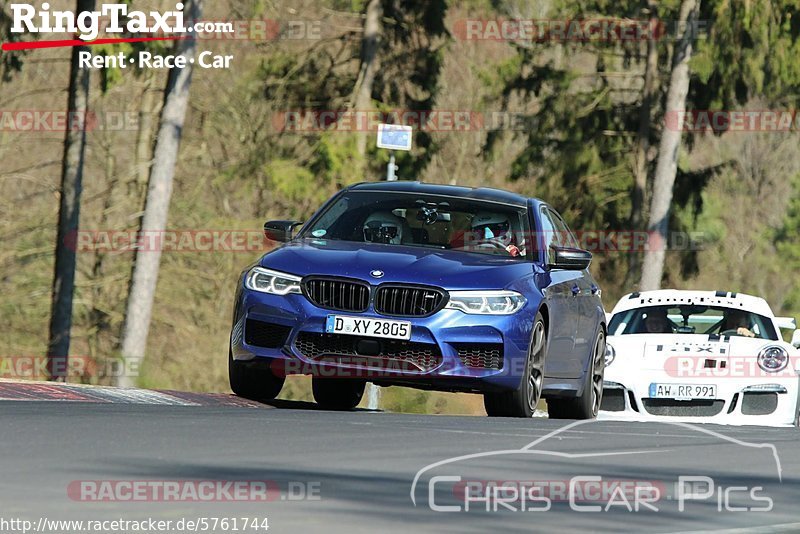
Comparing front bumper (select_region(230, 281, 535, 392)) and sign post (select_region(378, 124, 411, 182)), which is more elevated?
sign post (select_region(378, 124, 411, 182))

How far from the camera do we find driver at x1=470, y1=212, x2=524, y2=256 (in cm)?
1305

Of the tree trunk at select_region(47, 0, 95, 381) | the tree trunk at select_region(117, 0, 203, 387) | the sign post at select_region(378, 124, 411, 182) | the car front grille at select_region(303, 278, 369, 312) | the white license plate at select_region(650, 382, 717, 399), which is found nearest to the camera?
the car front grille at select_region(303, 278, 369, 312)

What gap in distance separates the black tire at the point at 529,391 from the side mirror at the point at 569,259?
1.95 feet

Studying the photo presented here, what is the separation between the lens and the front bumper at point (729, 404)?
15508 millimetres

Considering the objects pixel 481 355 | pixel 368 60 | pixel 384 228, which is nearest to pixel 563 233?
pixel 384 228

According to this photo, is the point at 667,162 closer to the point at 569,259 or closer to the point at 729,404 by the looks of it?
the point at 729,404

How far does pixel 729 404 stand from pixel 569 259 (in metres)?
3.29

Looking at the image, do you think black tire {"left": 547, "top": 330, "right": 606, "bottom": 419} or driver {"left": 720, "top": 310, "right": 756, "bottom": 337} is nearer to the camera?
black tire {"left": 547, "top": 330, "right": 606, "bottom": 419}

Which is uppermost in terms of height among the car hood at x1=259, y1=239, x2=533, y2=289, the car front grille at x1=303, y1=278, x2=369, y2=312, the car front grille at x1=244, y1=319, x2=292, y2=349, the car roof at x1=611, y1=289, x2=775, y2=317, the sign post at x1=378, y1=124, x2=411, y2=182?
the sign post at x1=378, y1=124, x2=411, y2=182

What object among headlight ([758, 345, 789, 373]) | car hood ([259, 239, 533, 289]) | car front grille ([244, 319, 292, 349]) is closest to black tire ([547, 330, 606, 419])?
headlight ([758, 345, 789, 373])

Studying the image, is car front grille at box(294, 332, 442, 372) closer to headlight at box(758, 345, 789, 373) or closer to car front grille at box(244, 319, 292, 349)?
car front grille at box(244, 319, 292, 349)

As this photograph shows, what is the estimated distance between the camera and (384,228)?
509 inches

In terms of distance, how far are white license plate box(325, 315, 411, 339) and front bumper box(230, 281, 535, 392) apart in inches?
1.6

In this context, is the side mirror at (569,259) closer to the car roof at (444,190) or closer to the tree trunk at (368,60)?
the car roof at (444,190)
